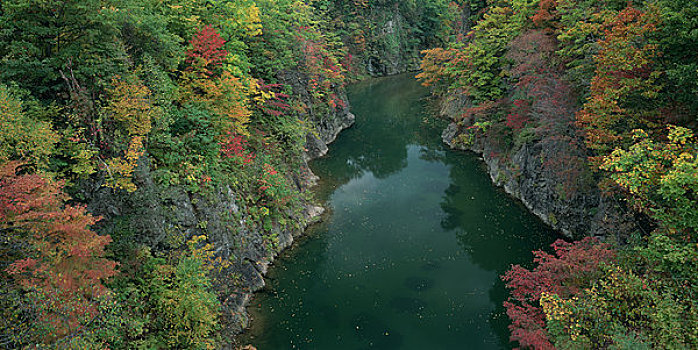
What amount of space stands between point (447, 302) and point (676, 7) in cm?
1356

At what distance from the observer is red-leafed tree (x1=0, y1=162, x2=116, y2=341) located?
7379mm

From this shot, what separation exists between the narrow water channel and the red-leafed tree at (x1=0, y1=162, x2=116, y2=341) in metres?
7.33

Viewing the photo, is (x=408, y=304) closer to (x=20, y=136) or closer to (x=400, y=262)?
(x=400, y=262)

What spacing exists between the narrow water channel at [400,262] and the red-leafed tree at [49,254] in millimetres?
7327

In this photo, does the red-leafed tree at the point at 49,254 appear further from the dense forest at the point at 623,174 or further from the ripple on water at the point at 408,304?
the dense forest at the point at 623,174

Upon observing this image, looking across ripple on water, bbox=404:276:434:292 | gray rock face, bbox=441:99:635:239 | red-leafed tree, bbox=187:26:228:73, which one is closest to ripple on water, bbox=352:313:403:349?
ripple on water, bbox=404:276:434:292

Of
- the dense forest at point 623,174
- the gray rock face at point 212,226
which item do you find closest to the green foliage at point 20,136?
the gray rock face at point 212,226

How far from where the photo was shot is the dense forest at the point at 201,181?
852 cm

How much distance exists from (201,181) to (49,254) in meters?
7.55

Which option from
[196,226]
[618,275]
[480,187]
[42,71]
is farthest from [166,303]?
[480,187]

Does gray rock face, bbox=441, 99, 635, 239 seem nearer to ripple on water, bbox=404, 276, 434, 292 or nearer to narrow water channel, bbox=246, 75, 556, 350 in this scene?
narrow water channel, bbox=246, 75, 556, 350

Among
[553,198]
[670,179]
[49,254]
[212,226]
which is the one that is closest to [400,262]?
[212,226]

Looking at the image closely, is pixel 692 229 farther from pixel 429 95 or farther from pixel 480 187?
pixel 429 95

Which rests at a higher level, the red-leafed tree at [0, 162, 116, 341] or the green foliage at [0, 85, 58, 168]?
the green foliage at [0, 85, 58, 168]
